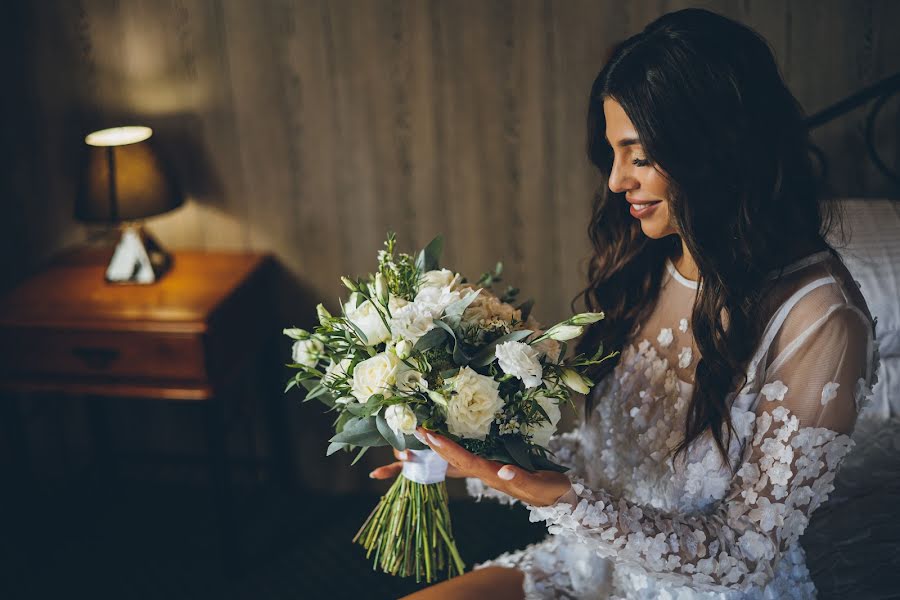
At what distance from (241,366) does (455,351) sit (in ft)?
4.66

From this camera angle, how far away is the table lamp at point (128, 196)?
92.3 inches

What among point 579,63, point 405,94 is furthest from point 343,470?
point 579,63

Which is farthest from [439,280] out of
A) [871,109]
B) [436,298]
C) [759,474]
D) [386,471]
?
[871,109]

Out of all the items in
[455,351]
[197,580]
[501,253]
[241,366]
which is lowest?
[197,580]

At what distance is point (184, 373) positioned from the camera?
2326 mm

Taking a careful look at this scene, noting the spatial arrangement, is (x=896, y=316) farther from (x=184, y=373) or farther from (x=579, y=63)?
(x=184, y=373)

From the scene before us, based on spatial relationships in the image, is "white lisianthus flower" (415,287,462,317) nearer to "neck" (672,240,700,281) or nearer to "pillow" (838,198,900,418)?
"neck" (672,240,700,281)

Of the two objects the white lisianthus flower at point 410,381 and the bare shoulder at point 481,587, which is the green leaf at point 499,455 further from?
the bare shoulder at point 481,587

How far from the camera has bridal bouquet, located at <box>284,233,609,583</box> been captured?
48.7 inches

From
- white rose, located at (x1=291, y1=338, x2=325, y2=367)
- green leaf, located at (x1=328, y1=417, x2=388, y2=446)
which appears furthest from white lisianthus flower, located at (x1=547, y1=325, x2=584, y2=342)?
white rose, located at (x1=291, y1=338, x2=325, y2=367)

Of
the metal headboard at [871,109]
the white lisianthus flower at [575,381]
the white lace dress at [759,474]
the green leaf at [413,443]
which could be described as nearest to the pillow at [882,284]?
the metal headboard at [871,109]

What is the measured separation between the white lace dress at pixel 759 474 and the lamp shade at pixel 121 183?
5.17 feet

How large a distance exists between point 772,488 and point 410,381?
1.87 ft

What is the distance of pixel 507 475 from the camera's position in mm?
1268
